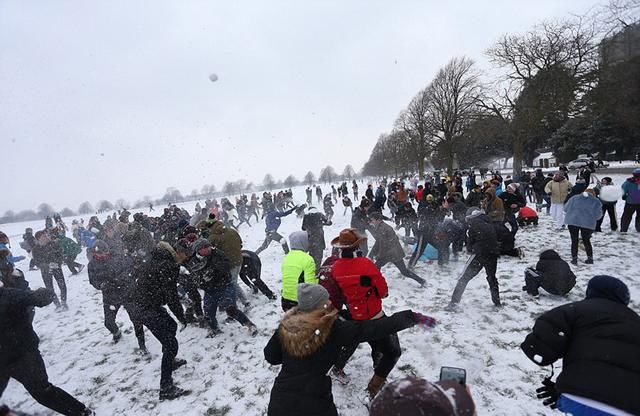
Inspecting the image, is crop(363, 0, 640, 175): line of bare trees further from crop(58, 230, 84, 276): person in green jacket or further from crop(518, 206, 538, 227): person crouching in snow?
crop(58, 230, 84, 276): person in green jacket

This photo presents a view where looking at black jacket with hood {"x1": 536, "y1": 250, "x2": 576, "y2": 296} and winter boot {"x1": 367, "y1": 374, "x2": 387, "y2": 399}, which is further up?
black jacket with hood {"x1": 536, "y1": 250, "x2": 576, "y2": 296}

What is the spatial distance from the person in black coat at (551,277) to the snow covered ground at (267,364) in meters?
0.17

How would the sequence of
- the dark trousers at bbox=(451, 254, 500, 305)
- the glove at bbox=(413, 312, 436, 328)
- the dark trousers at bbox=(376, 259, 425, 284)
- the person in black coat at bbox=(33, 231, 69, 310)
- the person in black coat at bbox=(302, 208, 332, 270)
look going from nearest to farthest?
the glove at bbox=(413, 312, 436, 328), the dark trousers at bbox=(451, 254, 500, 305), the dark trousers at bbox=(376, 259, 425, 284), the person in black coat at bbox=(302, 208, 332, 270), the person in black coat at bbox=(33, 231, 69, 310)

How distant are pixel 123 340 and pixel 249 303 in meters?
2.33

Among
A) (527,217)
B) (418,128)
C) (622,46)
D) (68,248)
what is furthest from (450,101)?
(68,248)

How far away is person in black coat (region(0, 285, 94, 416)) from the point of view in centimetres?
311

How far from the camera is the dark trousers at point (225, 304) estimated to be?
5.01 m

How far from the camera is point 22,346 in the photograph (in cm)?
320

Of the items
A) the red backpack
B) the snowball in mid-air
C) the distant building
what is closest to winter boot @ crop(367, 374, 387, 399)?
the red backpack

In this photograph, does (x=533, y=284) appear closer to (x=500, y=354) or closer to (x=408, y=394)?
(x=500, y=354)

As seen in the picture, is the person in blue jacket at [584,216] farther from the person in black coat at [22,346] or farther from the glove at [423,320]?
the person in black coat at [22,346]

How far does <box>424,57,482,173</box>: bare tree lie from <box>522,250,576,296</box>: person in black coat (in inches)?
1117

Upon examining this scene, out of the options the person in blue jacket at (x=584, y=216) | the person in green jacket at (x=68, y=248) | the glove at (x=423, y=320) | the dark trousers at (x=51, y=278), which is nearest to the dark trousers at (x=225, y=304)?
the glove at (x=423, y=320)

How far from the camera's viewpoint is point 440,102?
34.4 metres
